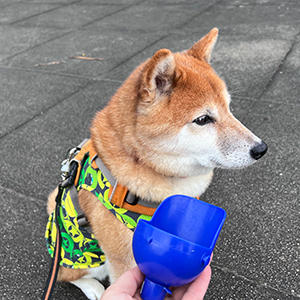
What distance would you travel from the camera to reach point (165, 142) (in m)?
1.81

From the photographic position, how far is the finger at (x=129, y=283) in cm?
122

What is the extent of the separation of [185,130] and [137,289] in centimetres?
90

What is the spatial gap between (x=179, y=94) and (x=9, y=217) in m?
2.08

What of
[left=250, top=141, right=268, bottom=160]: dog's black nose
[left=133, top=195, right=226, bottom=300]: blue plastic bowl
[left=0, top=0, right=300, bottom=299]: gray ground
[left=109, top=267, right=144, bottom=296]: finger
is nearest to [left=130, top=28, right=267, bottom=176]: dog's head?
[left=250, top=141, right=268, bottom=160]: dog's black nose

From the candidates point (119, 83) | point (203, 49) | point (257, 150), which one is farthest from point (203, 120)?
point (119, 83)

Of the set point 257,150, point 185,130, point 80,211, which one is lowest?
point 80,211

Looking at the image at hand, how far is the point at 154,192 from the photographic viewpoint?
5.95 feet

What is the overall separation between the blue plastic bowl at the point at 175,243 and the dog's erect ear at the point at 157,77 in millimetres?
699

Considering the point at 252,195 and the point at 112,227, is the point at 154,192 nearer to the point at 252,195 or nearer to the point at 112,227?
the point at 112,227

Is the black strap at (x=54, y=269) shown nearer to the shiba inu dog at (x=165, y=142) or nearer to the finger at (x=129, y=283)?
the shiba inu dog at (x=165, y=142)

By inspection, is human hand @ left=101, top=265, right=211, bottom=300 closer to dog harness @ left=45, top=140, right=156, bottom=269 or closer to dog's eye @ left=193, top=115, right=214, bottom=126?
dog harness @ left=45, top=140, right=156, bottom=269

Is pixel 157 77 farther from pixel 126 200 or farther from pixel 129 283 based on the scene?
pixel 129 283

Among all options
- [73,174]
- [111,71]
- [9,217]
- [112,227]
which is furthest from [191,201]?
[111,71]

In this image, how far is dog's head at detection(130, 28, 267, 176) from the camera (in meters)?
1.81
